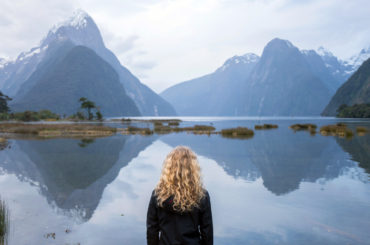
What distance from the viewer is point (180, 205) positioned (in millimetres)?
4234

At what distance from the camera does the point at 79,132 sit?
2244 inches

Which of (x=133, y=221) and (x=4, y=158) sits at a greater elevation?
(x=4, y=158)

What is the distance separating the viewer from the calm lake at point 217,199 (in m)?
9.59

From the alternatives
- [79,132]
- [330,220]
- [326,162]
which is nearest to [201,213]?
[330,220]

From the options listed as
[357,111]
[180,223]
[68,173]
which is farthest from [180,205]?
[357,111]

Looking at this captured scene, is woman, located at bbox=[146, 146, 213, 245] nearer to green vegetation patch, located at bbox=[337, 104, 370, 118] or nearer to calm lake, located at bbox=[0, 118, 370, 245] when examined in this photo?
calm lake, located at bbox=[0, 118, 370, 245]

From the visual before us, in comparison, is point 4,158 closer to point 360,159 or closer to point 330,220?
point 330,220

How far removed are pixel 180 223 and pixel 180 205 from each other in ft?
1.01

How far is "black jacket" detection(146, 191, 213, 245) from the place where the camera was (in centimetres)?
432

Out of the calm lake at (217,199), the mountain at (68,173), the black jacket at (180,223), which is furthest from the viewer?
the mountain at (68,173)

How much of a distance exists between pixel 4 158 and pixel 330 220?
85.1ft

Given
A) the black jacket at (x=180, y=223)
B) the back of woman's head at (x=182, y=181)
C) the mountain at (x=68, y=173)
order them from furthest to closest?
the mountain at (x=68, y=173) < the black jacket at (x=180, y=223) < the back of woman's head at (x=182, y=181)

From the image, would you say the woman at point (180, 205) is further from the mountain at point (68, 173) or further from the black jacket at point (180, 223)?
the mountain at point (68, 173)

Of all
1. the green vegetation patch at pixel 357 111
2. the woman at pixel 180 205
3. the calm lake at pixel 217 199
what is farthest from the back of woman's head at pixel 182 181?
Result: the green vegetation patch at pixel 357 111
